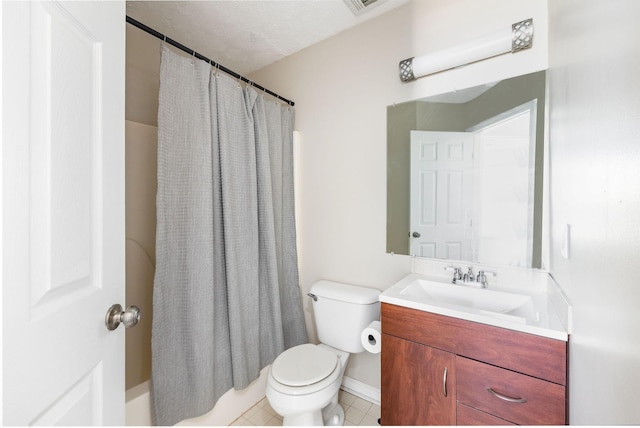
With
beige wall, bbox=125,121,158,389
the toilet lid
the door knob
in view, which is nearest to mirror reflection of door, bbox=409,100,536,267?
the toilet lid

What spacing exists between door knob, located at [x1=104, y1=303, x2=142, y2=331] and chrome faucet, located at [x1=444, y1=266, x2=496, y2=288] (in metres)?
1.36

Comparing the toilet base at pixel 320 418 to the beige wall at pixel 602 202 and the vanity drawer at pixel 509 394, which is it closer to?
the vanity drawer at pixel 509 394

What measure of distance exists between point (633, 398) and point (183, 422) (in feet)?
5.42

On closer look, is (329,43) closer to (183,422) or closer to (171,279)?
(171,279)

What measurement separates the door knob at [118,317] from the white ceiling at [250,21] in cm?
163

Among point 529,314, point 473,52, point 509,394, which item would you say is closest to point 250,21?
point 473,52

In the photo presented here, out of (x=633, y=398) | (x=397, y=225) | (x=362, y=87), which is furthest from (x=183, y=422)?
(x=362, y=87)

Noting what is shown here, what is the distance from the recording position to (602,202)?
568 mm

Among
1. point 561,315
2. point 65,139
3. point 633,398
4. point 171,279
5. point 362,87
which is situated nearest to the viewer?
point 633,398

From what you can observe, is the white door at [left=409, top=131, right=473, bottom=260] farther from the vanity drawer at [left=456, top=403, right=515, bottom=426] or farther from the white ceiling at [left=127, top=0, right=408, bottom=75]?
the white ceiling at [left=127, top=0, right=408, bottom=75]

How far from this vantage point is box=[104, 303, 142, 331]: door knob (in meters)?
Answer: 0.71

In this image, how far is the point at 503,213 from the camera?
4.17 feet

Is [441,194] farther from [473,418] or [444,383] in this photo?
[473,418]

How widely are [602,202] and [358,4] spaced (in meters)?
1.55
